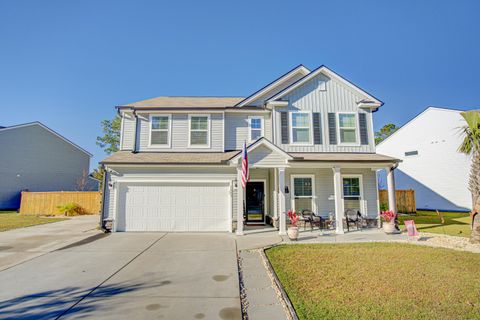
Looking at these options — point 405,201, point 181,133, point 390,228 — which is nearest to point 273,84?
point 181,133

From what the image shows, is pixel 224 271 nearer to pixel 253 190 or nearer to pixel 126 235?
pixel 126 235

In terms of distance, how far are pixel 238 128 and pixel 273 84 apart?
10.8ft

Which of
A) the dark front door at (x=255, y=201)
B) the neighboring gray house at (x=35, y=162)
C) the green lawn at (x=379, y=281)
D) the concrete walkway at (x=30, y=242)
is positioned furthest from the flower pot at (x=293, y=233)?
the neighboring gray house at (x=35, y=162)

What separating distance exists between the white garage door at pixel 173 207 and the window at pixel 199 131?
245 cm

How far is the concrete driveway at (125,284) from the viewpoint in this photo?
382 centimetres

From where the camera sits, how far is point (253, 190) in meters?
13.0

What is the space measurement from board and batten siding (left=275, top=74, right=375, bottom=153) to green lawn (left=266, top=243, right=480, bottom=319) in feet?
18.0

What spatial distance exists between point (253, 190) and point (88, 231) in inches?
319

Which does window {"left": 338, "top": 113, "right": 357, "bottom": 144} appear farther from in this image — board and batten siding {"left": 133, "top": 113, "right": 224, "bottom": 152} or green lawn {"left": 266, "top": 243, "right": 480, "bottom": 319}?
board and batten siding {"left": 133, "top": 113, "right": 224, "bottom": 152}

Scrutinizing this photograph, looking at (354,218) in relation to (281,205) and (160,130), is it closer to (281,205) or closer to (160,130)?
(281,205)

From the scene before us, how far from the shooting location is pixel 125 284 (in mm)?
4887

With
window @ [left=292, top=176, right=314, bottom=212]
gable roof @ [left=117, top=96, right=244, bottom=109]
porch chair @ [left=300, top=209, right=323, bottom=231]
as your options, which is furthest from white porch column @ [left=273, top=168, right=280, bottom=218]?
gable roof @ [left=117, top=96, right=244, bottom=109]

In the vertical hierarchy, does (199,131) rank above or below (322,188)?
above

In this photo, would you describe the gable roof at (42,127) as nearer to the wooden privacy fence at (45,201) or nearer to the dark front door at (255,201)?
the wooden privacy fence at (45,201)
